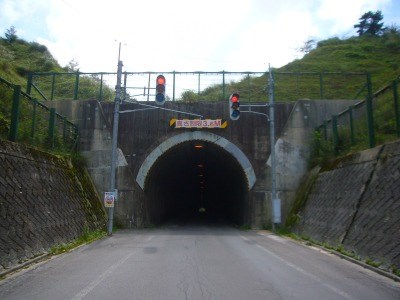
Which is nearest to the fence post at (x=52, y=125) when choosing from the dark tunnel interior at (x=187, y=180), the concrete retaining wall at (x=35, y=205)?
the concrete retaining wall at (x=35, y=205)

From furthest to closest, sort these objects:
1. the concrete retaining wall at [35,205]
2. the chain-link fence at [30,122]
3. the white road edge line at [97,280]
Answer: the chain-link fence at [30,122] < the concrete retaining wall at [35,205] < the white road edge line at [97,280]

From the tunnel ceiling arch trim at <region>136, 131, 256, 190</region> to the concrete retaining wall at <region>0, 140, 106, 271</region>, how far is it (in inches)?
185

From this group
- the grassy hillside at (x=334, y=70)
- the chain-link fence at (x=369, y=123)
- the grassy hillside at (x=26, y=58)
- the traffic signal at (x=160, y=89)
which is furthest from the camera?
the grassy hillside at (x=26, y=58)

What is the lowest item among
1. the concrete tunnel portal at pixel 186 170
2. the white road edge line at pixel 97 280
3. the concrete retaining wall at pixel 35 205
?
the white road edge line at pixel 97 280

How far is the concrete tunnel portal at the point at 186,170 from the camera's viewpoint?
20625 mm

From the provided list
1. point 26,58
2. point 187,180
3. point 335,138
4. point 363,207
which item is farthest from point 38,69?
point 363,207

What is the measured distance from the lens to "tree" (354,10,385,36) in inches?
2088

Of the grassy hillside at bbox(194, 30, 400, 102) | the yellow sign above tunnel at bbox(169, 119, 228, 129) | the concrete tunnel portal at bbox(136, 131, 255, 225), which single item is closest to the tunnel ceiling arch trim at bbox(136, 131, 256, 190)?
the concrete tunnel portal at bbox(136, 131, 255, 225)

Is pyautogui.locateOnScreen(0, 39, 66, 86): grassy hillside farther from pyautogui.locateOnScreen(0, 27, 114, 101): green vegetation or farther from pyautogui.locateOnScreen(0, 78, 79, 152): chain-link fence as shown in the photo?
pyautogui.locateOnScreen(0, 78, 79, 152): chain-link fence

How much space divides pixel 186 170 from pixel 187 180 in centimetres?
517

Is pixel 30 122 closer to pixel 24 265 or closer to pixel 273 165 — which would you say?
pixel 24 265

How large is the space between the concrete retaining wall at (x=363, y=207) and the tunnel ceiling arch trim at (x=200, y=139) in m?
5.31

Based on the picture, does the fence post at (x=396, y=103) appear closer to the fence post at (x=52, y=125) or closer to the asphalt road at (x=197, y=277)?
the asphalt road at (x=197, y=277)

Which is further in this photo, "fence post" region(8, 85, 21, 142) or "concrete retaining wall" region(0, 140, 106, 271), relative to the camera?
"fence post" region(8, 85, 21, 142)
